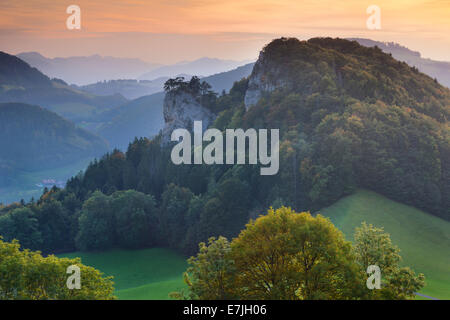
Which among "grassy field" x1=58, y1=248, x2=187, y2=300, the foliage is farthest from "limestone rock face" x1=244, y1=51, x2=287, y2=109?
the foliage

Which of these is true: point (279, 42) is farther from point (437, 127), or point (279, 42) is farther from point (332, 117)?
point (437, 127)

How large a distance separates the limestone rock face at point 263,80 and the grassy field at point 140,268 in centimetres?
4332

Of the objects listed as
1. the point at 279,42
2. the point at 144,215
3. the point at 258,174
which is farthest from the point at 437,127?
the point at 144,215

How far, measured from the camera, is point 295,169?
78938mm

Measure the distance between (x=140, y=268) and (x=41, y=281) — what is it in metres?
48.8

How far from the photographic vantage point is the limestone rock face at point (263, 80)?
10724 centimetres

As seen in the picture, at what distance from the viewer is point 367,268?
31234 mm

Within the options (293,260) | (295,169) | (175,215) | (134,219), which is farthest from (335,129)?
(293,260)

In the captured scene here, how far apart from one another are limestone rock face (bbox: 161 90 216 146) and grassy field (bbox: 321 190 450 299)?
63363 mm

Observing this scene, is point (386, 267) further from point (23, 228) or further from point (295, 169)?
point (23, 228)

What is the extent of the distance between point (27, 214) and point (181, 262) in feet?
125

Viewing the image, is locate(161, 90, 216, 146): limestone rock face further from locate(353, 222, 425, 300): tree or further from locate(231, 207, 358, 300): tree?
locate(231, 207, 358, 300): tree

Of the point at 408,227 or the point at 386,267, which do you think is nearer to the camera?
the point at 386,267

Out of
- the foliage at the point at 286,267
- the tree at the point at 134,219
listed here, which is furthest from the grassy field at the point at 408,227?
the tree at the point at 134,219
